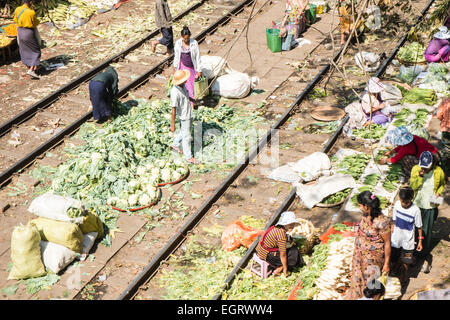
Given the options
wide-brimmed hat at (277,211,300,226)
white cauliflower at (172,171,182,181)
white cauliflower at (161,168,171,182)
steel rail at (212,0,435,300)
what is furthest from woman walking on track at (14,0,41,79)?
wide-brimmed hat at (277,211,300,226)

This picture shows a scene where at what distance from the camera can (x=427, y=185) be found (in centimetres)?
775

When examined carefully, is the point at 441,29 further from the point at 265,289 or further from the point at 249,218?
the point at 265,289

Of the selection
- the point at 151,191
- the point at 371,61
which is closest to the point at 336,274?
the point at 151,191

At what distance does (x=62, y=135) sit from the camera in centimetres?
1202

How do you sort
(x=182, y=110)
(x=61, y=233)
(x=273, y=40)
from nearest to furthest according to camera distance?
(x=61, y=233) → (x=182, y=110) → (x=273, y=40)

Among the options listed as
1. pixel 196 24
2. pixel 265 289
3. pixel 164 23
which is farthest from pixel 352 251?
pixel 196 24

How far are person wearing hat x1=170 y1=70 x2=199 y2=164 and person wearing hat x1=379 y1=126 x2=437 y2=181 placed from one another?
396 centimetres

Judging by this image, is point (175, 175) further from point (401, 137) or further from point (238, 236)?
point (401, 137)

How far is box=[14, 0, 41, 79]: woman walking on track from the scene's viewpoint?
1414 centimetres

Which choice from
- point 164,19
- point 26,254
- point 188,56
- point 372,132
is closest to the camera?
point 26,254

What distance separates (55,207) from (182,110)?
10.6ft

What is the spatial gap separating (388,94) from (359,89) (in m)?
1.17

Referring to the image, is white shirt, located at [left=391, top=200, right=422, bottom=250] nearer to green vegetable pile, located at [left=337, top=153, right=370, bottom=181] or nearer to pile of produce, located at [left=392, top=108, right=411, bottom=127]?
green vegetable pile, located at [left=337, top=153, right=370, bottom=181]

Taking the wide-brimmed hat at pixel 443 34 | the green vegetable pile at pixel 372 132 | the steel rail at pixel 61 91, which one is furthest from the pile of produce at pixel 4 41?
the wide-brimmed hat at pixel 443 34
